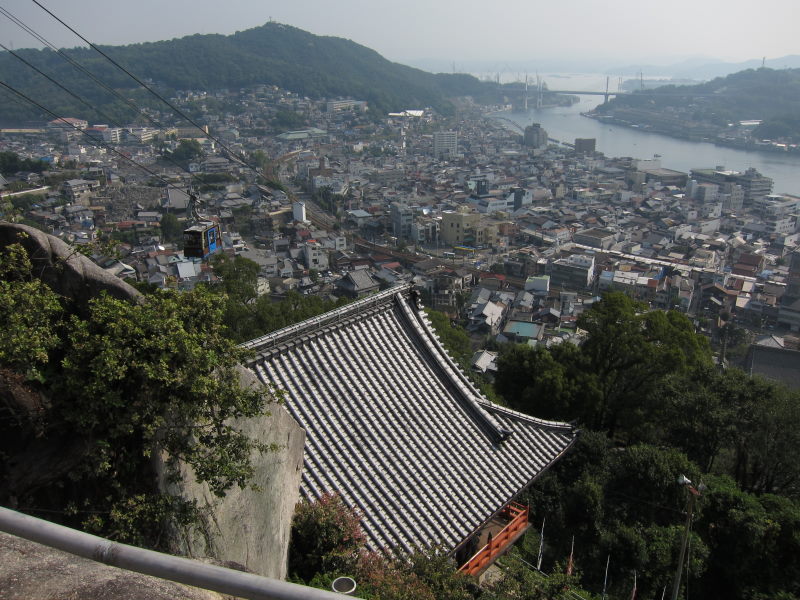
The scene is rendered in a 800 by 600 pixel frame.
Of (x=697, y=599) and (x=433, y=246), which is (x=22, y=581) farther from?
(x=433, y=246)

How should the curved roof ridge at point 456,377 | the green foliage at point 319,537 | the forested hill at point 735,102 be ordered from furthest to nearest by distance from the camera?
the forested hill at point 735,102 < the curved roof ridge at point 456,377 < the green foliage at point 319,537

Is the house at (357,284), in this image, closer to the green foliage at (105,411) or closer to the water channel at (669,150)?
the green foliage at (105,411)

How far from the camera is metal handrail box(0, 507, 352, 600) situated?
99 centimetres

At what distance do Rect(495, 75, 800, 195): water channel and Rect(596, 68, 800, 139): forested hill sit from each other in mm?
4432

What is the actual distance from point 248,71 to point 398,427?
8459 centimetres

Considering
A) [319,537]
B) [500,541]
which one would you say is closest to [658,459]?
[500,541]

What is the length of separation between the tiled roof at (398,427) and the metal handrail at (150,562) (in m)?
2.35

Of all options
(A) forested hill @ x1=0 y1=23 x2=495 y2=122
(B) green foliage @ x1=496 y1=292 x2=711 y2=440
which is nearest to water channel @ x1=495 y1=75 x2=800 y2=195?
(A) forested hill @ x1=0 y1=23 x2=495 y2=122

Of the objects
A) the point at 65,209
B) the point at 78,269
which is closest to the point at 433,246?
the point at 65,209

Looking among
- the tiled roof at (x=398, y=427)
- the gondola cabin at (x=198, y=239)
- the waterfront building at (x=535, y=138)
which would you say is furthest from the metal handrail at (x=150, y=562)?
the waterfront building at (x=535, y=138)

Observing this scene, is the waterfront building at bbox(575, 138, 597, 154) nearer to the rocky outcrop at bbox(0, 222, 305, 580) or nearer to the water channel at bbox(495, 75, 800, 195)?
the water channel at bbox(495, 75, 800, 195)

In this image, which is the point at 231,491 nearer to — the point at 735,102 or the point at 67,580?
the point at 67,580

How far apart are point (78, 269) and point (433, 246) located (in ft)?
98.4

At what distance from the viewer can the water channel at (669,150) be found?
50.9m
